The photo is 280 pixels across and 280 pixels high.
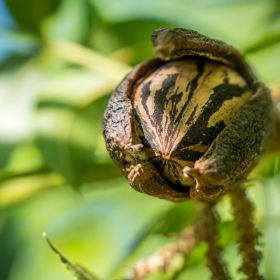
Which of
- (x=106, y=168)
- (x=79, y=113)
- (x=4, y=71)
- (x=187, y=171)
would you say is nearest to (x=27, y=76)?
(x=4, y=71)

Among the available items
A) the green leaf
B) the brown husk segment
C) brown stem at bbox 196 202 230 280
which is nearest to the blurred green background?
the green leaf

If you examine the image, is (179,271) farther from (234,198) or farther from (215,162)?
(215,162)

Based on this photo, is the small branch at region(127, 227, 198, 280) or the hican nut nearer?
the hican nut

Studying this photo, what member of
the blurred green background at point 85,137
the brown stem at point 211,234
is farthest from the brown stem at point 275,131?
the brown stem at point 211,234

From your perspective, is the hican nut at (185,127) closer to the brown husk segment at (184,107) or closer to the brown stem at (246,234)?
the brown husk segment at (184,107)

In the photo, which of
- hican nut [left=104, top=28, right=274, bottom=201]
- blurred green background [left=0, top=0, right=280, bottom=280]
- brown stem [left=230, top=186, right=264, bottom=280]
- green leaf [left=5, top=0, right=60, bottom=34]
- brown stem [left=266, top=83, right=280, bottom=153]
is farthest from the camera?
green leaf [left=5, top=0, right=60, bottom=34]

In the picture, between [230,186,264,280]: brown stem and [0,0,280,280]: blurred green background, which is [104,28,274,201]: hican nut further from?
[0,0,280,280]: blurred green background
